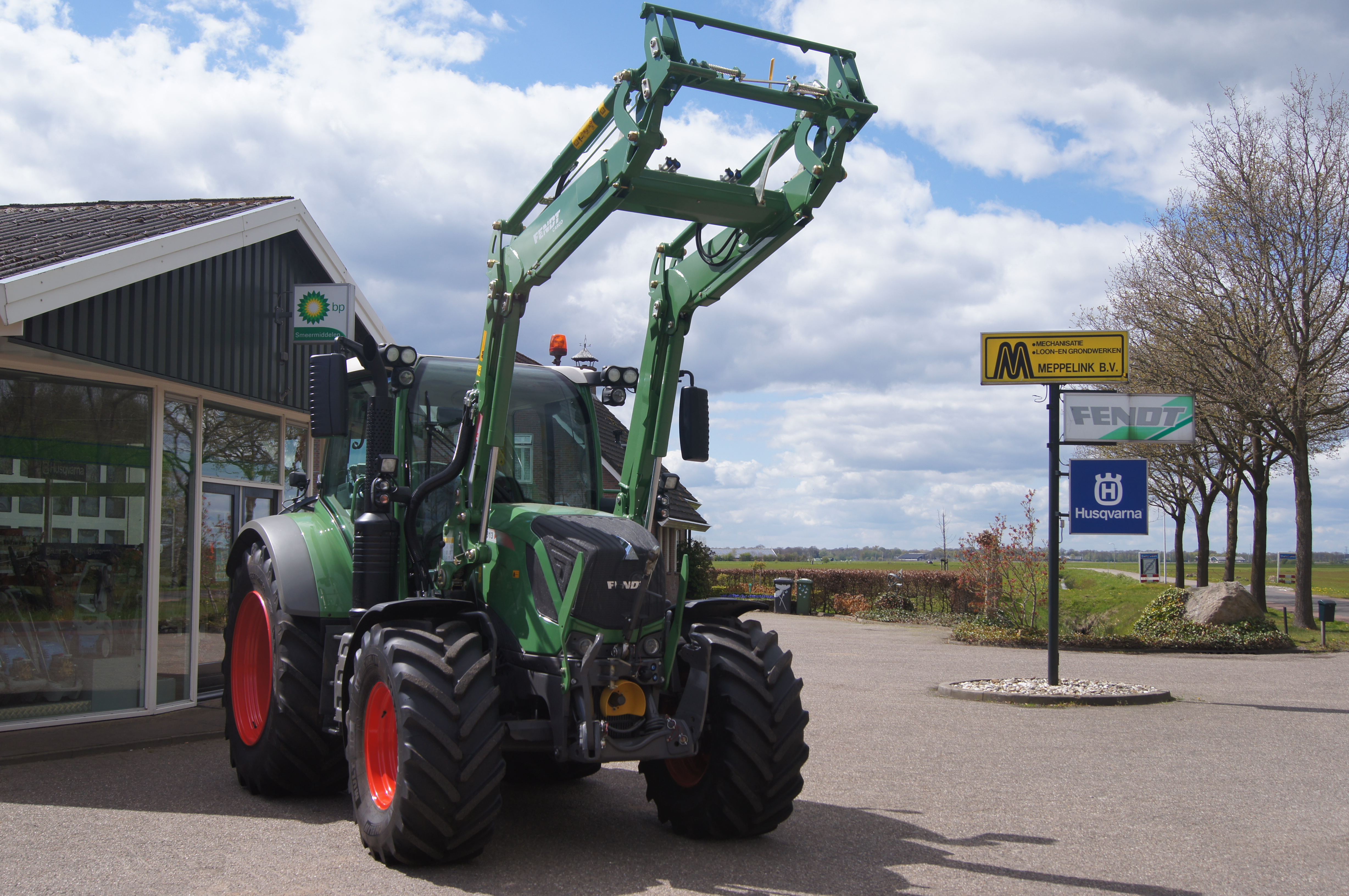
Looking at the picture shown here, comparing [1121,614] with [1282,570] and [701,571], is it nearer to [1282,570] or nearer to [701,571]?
[701,571]

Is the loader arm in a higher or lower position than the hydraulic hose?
higher

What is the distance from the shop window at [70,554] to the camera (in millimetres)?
9742

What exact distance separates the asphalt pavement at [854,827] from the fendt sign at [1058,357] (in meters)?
4.81

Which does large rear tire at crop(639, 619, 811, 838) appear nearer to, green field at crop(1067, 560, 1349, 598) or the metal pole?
the metal pole

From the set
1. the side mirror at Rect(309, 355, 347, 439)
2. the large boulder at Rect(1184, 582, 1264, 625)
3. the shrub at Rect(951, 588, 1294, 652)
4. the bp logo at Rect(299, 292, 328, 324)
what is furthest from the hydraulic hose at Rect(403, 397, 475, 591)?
the large boulder at Rect(1184, 582, 1264, 625)

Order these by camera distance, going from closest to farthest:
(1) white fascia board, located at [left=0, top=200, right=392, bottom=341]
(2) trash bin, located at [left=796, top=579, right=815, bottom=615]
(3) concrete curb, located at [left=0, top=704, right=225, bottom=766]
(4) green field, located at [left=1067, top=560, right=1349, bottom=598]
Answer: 1. (1) white fascia board, located at [left=0, top=200, right=392, bottom=341]
2. (3) concrete curb, located at [left=0, top=704, right=225, bottom=766]
3. (2) trash bin, located at [left=796, top=579, right=815, bottom=615]
4. (4) green field, located at [left=1067, top=560, right=1349, bottom=598]

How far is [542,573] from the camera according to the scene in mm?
5906

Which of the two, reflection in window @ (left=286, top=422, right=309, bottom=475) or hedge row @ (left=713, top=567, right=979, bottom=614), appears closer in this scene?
reflection in window @ (left=286, top=422, right=309, bottom=475)

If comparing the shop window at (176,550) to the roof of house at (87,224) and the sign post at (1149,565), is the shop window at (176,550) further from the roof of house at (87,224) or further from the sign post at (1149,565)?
the sign post at (1149,565)

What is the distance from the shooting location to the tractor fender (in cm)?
707

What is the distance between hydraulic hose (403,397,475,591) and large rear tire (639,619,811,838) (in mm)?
1734

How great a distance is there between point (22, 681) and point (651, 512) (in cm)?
651

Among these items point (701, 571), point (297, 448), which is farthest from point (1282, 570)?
point (297, 448)

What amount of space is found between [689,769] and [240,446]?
793cm
